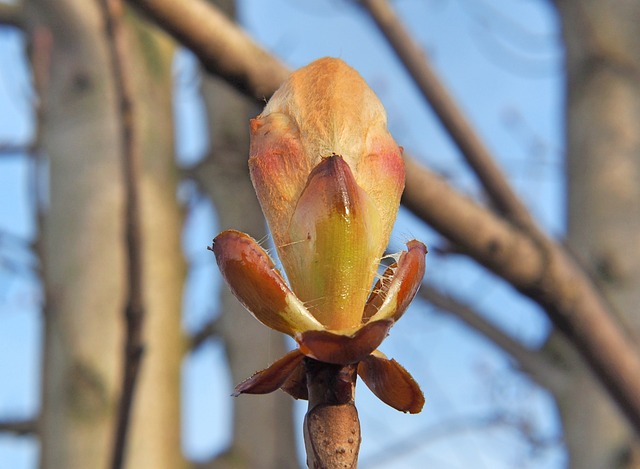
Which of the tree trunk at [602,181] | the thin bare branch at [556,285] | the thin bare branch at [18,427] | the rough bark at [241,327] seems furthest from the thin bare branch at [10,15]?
the thin bare branch at [556,285]

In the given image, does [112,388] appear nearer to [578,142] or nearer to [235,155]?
[235,155]

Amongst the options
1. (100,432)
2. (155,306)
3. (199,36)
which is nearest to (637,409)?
(199,36)

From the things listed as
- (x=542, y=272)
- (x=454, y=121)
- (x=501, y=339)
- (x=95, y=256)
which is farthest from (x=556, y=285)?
(x=501, y=339)

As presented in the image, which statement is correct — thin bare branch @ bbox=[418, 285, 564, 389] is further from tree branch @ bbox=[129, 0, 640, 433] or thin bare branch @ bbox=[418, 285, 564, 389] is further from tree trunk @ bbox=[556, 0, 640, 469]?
tree branch @ bbox=[129, 0, 640, 433]

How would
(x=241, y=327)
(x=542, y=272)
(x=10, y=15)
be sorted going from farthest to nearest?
(x=10, y=15) → (x=241, y=327) → (x=542, y=272)

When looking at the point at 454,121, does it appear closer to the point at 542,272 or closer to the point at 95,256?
the point at 542,272
